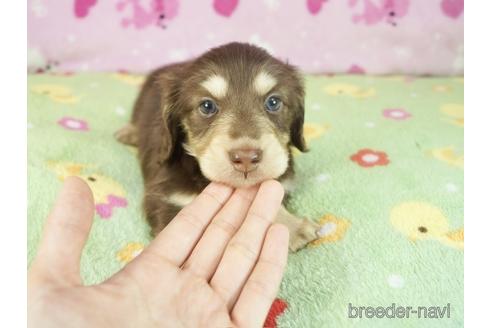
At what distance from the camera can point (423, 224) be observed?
1741 mm

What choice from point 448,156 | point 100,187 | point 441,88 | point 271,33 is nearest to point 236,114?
point 100,187

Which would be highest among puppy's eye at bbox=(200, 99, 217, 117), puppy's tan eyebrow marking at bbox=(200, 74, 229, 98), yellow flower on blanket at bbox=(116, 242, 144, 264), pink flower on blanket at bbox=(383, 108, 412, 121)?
puppy's tan eyebrow marking at bbox=(200, 74, 229, 98)

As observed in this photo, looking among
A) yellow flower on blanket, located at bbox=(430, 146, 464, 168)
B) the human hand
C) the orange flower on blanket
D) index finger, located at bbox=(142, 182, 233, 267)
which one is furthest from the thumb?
yellow flower on blanket, located at bbox=(430, 146, 464, 168)

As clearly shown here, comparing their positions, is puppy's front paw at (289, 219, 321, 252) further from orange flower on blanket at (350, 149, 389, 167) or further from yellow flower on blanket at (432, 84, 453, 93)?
yellow flower on blanket at (432, 84, 453, 93)

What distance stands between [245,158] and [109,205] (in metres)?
0.63

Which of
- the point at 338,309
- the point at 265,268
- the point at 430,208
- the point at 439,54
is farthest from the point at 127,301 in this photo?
the point at 439,54

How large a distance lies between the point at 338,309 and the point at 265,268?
253 mm

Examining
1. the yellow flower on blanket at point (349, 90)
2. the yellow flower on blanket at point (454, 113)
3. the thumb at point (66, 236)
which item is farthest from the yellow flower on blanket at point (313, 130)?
the thumb at point (66, 236)

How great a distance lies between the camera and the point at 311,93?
290 centimetres

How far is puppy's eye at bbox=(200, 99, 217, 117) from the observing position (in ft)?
5.59

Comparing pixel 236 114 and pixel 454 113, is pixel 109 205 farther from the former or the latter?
pixel 454 113

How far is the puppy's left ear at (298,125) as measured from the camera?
1.88 metres

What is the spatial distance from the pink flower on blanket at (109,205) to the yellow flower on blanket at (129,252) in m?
0.17

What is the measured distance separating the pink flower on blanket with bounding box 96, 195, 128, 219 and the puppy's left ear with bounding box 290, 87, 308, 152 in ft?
2.14
